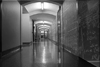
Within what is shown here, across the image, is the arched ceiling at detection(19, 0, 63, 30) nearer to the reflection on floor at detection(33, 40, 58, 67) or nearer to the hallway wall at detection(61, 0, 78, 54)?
the hallway wall at detection(61, 0, 78, 54)

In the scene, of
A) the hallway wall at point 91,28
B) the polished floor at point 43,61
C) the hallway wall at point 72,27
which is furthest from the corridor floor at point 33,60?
the hallway wall at point 91,28

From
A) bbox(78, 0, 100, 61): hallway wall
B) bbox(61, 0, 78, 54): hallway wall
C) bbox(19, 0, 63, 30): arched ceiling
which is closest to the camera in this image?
bbox(78, 0, 100, 61): hallway wall

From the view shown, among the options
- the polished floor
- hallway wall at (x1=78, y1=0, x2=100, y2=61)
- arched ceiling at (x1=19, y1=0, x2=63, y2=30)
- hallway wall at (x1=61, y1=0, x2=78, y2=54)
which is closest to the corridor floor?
the polished floor

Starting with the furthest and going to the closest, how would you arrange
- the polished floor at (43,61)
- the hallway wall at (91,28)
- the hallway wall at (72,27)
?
the hallway wall at (72,27), the polished floor at (43,61), the hallway wall at (91,28)

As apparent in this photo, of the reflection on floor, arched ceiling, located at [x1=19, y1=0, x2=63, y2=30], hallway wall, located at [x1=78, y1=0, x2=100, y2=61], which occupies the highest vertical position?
arched ceiling, located at [x1=19, y1=0, x2=63, y2=30]

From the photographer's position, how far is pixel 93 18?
10.3 ft

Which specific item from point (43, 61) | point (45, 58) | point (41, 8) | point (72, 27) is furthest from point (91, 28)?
point (41, 8)

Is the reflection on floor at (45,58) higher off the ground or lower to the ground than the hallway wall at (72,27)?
lower

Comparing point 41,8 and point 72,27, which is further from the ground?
point 41,8

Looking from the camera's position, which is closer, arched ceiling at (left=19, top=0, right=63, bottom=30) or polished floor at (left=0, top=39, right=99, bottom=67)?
polished floor at (left=0, top=39, right=99, bottom=67)

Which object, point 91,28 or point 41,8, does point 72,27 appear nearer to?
point 91,28

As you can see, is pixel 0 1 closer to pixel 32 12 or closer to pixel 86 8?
pixel 86 8

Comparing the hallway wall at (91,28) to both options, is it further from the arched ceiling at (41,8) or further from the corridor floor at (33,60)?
the arched ceiling at (41,8)

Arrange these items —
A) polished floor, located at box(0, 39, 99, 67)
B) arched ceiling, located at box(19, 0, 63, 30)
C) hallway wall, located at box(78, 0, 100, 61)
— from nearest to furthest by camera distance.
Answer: hallway wall, located at box(78, 0, 100, 61) < polished floor, located at box(0, 39, 99, 67) < arched ceiling, located at box(19, 0, 63, 30)
